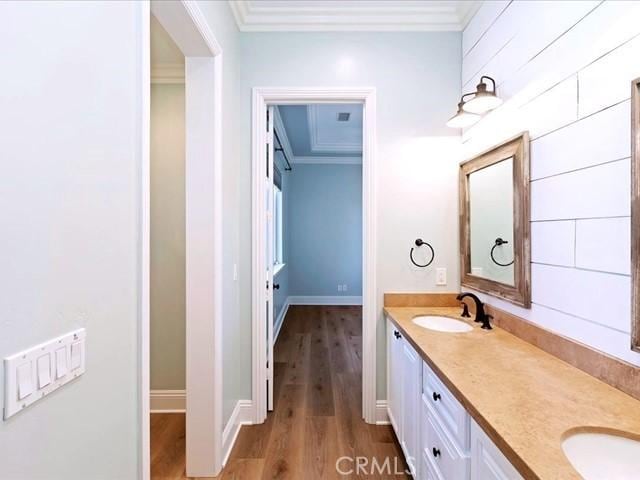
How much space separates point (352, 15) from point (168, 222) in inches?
77.9

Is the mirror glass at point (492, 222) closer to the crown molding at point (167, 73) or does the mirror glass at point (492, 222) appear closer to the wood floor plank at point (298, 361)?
the wood floor plank at point (298, 361)

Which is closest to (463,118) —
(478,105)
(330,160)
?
(478,105)

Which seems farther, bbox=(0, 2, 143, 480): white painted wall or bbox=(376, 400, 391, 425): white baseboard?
bbox=(376, 400, 391, 425): white baseboard

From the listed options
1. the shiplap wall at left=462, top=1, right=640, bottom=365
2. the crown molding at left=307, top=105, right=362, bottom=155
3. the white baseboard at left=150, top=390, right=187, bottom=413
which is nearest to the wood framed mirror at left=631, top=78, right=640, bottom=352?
the shiplap wall at left=462, top=1, right=640, bottom=365

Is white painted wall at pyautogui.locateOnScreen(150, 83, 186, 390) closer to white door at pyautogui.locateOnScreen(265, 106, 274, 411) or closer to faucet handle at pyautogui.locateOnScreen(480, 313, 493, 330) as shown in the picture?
white door at pyautogui.locateOnScreen(265, 106, 274, 411)

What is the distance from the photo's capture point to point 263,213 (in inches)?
88.7

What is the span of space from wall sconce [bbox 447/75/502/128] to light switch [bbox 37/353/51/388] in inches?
80.5

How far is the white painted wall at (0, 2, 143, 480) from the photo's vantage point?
0.59 metres

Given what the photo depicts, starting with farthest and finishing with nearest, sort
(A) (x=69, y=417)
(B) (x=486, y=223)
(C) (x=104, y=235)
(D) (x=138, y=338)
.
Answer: (B) (x=486, y=223)
(D) (x=138, y=338)
(C) (x=104, y=235)
(A) (x=69, y=417)

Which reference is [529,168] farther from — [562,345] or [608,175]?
[562,345]

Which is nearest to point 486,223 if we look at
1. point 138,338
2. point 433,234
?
point 433,234

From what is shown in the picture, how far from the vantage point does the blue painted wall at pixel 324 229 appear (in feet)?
19.8

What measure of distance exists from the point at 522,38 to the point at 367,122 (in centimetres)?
A: 96

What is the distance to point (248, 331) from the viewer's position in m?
2.24
